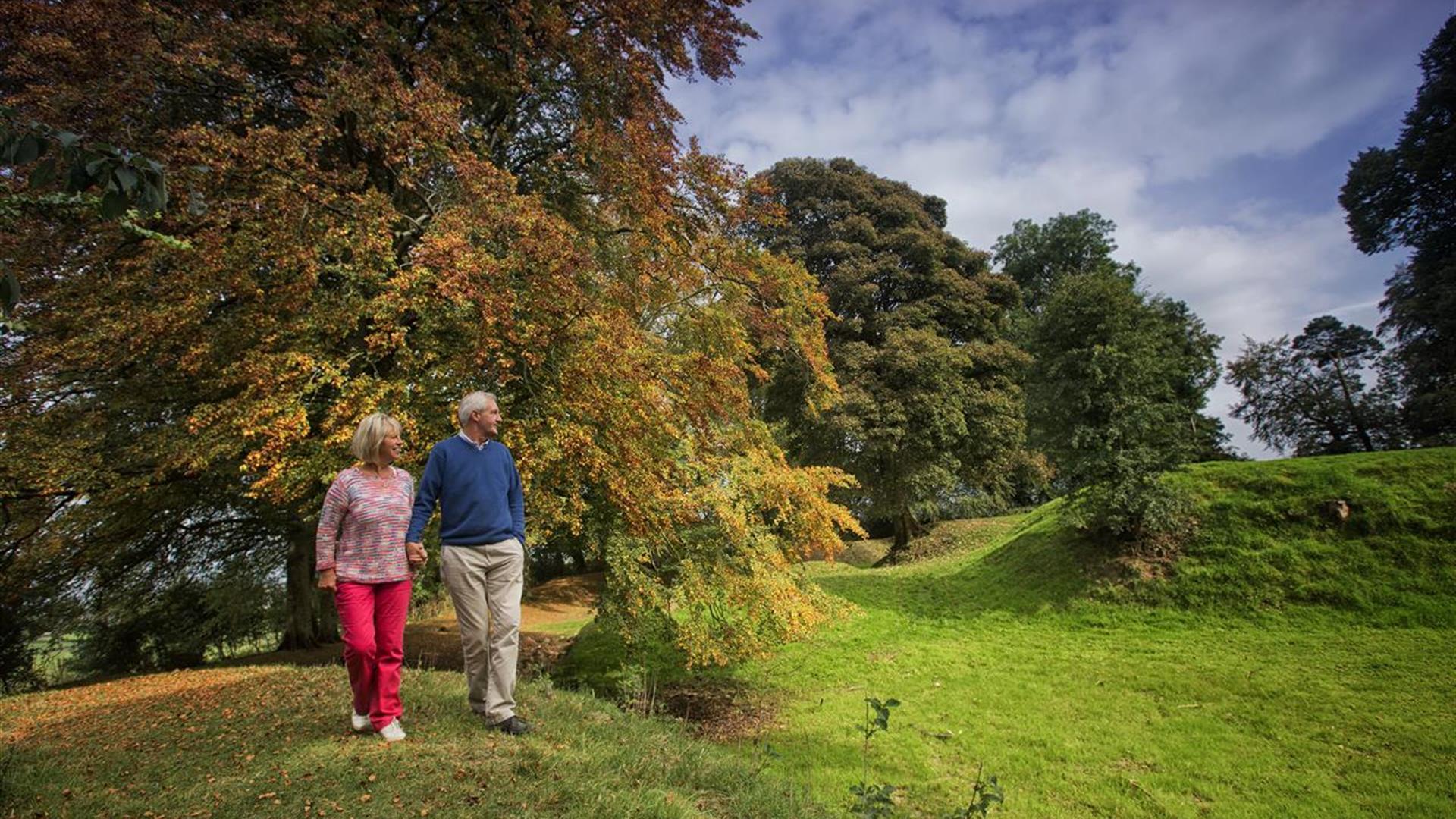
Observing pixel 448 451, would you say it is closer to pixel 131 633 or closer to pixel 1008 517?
pixel 131 633

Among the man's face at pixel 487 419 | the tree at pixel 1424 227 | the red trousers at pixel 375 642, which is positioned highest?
the tree at pixel 1424 227

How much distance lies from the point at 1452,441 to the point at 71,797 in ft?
94.5

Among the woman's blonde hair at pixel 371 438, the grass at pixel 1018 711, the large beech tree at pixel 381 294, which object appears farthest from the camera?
the large beech tree at pixel 381 294

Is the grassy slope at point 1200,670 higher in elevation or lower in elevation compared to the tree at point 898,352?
lower

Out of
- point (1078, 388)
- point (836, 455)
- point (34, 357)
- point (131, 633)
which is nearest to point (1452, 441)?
point (1078, 388)

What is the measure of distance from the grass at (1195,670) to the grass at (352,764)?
1.95 m

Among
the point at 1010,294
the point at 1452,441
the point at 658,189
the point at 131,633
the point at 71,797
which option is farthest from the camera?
the point at 1010,294

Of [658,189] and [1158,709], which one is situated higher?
[658,189]

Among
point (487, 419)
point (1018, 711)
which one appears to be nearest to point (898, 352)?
point (1018, 711)

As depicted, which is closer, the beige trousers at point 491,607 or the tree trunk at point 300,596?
the beige trousers at point 491,607

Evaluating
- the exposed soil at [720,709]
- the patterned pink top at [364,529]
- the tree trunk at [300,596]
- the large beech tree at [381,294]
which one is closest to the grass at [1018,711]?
the exposed soil at [720,709]

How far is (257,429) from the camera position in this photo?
18.0ft

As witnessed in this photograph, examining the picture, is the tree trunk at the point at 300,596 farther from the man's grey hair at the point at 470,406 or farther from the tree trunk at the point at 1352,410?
the tree trunk at the point at 1352,410

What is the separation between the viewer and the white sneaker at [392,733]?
373cm
